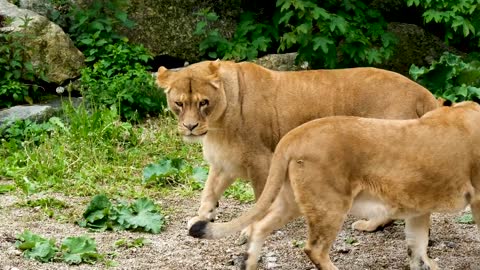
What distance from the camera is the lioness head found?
24.4 ft

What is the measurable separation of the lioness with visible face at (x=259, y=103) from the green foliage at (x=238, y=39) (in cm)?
339

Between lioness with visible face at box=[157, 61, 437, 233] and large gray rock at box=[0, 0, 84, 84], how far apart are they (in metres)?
3.71

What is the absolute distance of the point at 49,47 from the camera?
1112 centimetres

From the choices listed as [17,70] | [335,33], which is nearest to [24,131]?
[17,70]

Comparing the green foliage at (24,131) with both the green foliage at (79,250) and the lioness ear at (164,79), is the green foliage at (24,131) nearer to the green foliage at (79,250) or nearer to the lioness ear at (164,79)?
the lioness ear at (164,79)

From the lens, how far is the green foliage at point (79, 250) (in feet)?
22.4

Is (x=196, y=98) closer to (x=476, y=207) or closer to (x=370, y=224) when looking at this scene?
(x=370, y=224)

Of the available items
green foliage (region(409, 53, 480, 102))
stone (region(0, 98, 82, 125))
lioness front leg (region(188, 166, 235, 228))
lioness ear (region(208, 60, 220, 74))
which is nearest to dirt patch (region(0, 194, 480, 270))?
lioness front leg (region(188, 166, 235, 228))

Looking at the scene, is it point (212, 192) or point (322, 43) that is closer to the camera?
point (212, 192)

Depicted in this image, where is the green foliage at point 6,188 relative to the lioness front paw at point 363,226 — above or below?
below

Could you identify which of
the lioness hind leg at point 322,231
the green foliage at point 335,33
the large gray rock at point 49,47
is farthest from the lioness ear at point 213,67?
the large gray rock at point 49,47

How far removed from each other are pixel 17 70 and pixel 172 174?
9.05 feet

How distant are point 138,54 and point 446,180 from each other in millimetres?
5634

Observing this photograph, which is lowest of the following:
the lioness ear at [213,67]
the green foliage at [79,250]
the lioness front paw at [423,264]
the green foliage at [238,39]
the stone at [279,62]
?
the stone at [279,62]
